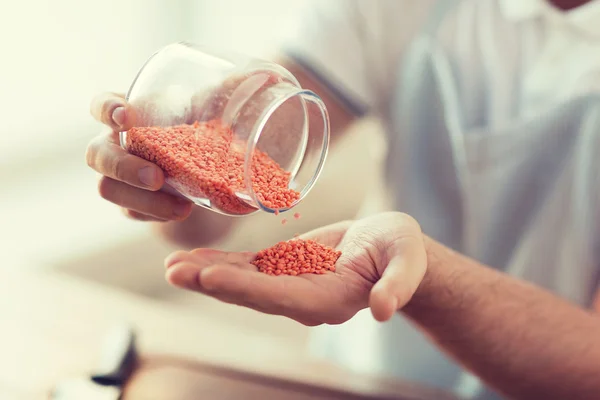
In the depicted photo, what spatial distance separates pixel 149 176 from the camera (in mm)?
598

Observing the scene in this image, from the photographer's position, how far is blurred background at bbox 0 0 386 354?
5.77 feet

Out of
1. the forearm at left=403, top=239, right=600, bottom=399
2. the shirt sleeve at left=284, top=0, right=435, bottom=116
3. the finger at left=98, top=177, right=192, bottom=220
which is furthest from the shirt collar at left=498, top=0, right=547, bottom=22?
the finger at left=98, top=177, right=192, bottom=220

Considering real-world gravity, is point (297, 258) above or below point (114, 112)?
below

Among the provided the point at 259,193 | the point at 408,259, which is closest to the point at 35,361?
the point at 259,193

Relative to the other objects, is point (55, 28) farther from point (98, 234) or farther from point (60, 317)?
point (60, 317)

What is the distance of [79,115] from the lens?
76.1 inches

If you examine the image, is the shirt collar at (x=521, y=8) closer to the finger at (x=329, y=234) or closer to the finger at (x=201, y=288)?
the finger at (x=329, y=234)

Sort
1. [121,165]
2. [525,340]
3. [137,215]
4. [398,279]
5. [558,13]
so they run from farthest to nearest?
[558,13], [525,340], [137,215], [121,165], [398,279]

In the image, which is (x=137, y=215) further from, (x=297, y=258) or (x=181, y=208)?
(x=297, y=258)

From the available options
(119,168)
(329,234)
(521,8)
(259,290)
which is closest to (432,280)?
(329,234)

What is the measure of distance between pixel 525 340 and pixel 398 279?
0.40 m

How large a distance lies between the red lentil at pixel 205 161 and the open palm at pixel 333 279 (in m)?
0.06

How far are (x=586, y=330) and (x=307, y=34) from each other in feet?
2.04

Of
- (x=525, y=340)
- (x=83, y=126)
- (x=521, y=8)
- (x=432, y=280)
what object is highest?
(x=521, y=8)
